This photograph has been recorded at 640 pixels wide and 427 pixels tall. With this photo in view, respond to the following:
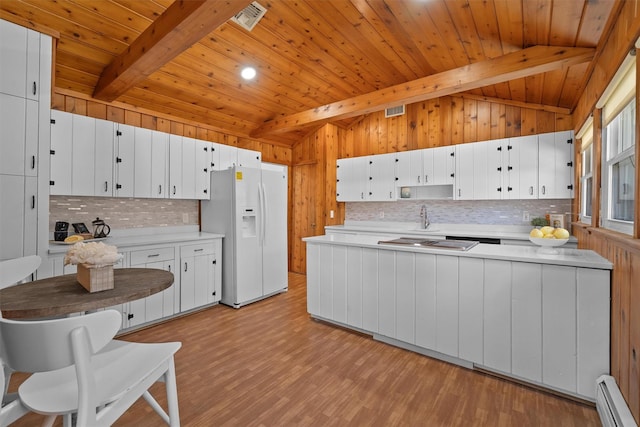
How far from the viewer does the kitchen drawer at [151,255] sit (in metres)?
3.04

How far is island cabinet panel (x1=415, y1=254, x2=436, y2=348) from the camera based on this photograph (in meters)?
2.45

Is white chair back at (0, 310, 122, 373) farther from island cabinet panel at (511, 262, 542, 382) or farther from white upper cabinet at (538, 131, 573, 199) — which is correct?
white upper cabinet at (538, 131, 573, 199)

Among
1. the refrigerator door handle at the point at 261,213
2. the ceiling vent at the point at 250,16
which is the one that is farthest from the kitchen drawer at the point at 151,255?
the ceiling vent at the point at 250,16

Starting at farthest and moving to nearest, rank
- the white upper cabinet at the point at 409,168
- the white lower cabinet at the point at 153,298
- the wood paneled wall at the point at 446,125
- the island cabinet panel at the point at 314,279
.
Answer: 1. the white upper cabinet at the point at 409,168
2. the wood paneled wall at the point at 446,125
3. the island cabinet panel at the point at 314,279
4. the white lower cabinet at the point at 153,298

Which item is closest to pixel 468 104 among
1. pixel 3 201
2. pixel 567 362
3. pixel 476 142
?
Answer: pixel 476 142

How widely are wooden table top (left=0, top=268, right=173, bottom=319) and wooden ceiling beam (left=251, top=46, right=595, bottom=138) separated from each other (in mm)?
3063

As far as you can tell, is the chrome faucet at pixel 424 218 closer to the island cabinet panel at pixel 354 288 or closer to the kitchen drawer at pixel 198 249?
the island cabinet panel at pixel 354 288

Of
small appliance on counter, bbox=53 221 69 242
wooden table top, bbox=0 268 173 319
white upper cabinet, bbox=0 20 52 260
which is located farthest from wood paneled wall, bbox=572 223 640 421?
small appliance on counter, bbox=53 221 69 242

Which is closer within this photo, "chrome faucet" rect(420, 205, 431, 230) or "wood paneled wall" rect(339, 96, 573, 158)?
"wood paneled wall" rect(339, 96, 573, 158)

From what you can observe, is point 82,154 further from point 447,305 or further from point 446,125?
point 446,125

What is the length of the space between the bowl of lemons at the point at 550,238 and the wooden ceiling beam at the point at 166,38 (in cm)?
274

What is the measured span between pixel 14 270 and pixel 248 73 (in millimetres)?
2973

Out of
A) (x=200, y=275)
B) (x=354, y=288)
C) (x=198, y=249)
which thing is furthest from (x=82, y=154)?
(x=354, y=288)

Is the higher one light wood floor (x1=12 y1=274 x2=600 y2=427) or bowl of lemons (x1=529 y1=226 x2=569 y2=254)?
bowl of lemons (x1=529 y1=226 x2=569 y2=254)
